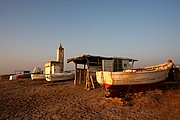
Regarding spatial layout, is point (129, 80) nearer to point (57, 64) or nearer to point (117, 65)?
point (117, 65)

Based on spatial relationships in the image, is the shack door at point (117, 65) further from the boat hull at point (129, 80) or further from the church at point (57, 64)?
the church at point (57, 64)

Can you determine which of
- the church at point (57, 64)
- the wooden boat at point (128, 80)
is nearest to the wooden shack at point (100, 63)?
the wooden boat at point (128, 80)

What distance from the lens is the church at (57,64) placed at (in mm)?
27422

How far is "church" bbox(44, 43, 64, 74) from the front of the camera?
90.0 ft

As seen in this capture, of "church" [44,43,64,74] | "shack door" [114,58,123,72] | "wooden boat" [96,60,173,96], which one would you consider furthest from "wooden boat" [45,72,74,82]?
"wooden boat" [96,60,173,96]

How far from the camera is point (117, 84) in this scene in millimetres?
8703

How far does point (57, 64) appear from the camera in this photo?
28250 millimetres

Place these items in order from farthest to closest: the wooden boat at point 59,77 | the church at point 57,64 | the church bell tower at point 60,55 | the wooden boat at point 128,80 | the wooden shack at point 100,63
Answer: the church bell tower at point 60,55 < the church at point 57,64 < the wooden boat at point 59,77 < the wooden shack at point 100,63 < the wooden boat at point 128,80

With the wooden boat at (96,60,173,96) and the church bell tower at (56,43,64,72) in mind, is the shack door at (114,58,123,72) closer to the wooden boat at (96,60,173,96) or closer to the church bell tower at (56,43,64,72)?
the wooden boat at (96,60,173,96)

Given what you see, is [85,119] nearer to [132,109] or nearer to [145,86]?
[132,109]

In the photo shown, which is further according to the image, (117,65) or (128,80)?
(117,65)

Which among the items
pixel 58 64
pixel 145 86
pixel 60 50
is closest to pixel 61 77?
pixel 58 64

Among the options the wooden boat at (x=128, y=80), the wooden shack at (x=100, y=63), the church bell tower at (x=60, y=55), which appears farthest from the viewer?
the church bell tower at (x=60, y=55)

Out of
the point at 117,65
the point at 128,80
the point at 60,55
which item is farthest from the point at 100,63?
the point at 60,55
